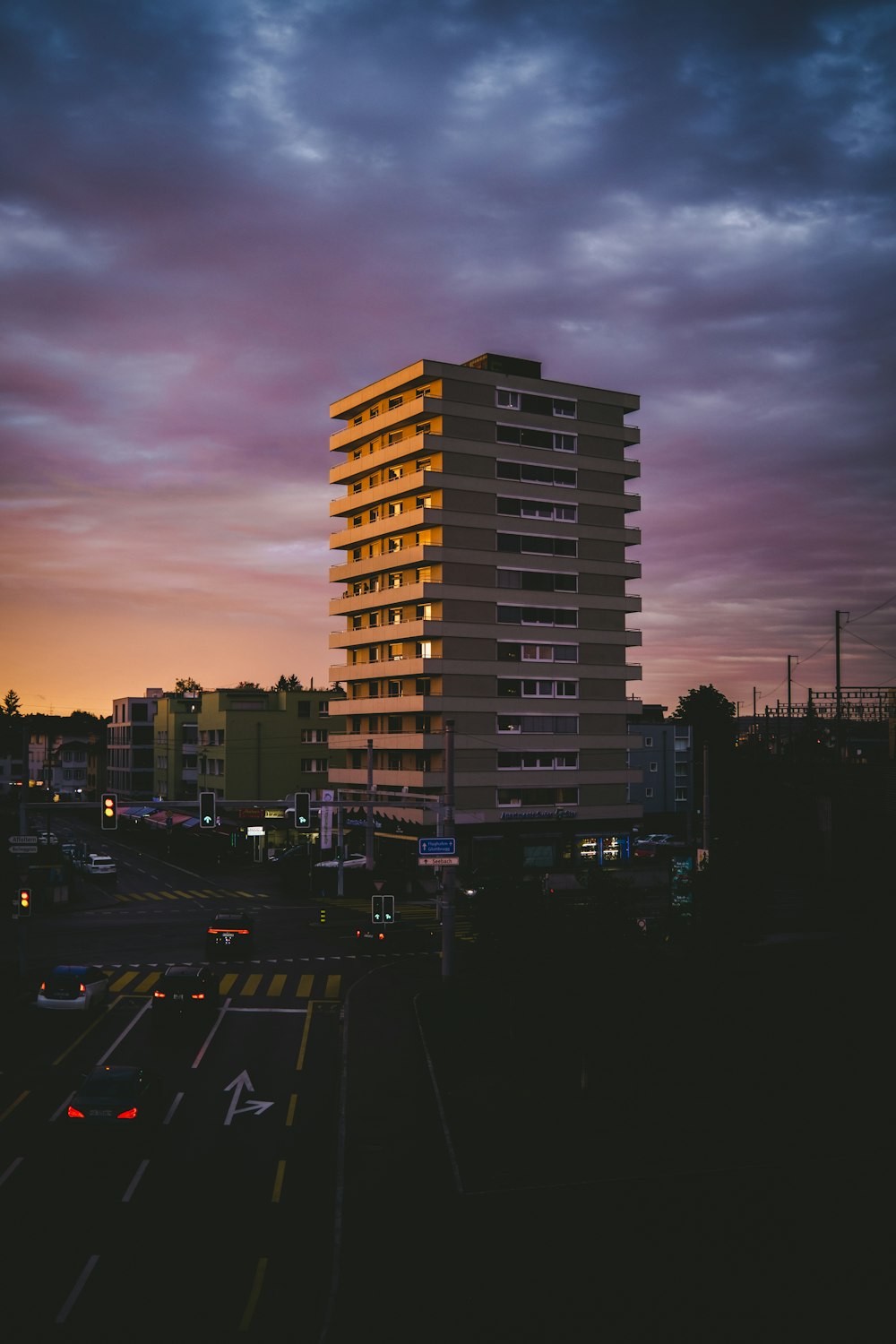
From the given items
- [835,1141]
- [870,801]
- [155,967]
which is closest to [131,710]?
[155,967]

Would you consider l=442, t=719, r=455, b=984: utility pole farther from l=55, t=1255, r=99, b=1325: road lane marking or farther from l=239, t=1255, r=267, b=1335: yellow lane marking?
l=55, t=1255, r=99, b=1325: road lane marking

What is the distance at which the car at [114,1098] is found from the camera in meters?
21.8

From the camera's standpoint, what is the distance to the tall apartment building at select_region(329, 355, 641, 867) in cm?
7881

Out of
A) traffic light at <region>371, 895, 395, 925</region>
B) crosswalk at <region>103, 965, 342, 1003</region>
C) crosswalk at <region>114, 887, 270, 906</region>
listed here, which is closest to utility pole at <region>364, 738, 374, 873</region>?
traffic light at <region>371, 895, 395, 925</region>

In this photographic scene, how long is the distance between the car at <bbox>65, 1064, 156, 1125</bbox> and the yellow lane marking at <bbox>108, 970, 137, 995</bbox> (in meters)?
18.1

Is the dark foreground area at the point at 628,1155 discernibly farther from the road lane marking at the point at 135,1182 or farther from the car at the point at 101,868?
the car at the point at 101,868

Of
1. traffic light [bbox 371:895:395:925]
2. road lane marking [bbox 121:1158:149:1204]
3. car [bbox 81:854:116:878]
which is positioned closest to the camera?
road lane marking [bbox 121:1158:149:1204]

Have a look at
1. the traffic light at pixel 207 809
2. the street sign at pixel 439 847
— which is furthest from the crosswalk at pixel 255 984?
the street sign at pixel 439 847

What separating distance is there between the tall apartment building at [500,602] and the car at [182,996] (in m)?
40.7

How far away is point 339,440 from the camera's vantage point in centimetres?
9175

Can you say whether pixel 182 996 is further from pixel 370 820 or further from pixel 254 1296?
pixel 254 1296

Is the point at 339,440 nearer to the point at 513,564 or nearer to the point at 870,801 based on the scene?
the point at 513,564

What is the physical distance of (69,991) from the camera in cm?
3538

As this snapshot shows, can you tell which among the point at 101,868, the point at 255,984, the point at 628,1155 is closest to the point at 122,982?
the point at 255,984
